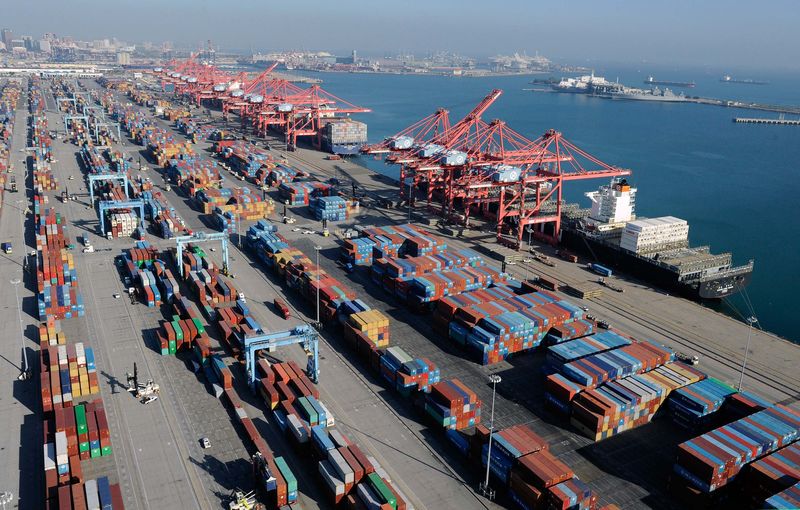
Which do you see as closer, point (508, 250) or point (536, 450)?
point (536, 450)

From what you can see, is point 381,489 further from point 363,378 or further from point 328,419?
point 363,378

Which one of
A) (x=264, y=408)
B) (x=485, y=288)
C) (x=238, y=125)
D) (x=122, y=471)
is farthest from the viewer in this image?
(x=238, y=125)

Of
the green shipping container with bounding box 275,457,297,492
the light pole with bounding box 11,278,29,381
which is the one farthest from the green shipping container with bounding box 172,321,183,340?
the green shipping container with bounding box 275,457,297,492

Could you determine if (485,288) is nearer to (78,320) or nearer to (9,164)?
(78,320)

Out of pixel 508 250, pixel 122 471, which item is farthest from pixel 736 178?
pixel 122 471

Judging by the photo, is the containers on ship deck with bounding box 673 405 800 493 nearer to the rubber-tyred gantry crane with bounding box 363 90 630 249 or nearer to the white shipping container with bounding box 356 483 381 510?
the white shipping container with bounding box 356 483 381 510

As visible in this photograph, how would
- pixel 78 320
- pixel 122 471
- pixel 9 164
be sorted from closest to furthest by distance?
1. pixel 122 471
2. pixel 78 320
3. pixel 9 164

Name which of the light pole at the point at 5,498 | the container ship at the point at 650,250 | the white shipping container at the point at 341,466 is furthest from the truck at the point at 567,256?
the light pole at the point at 5,498

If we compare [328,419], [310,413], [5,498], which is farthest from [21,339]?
[328,419]
